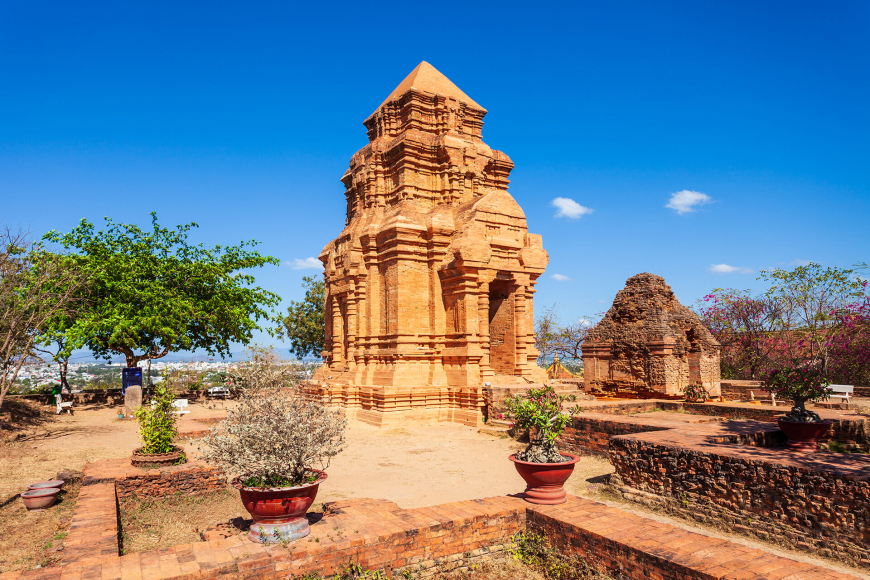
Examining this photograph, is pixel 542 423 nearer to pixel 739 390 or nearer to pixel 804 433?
pixel 804 433

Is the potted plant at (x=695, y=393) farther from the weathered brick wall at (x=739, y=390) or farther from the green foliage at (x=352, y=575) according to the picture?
the green foliage at (x=352, y=575)

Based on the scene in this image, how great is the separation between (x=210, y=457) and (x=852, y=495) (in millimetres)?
5931

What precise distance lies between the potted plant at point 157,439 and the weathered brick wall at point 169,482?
33.4 inches

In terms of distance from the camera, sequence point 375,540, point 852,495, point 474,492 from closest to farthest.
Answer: point 375,540
point 852,495
point 474,492

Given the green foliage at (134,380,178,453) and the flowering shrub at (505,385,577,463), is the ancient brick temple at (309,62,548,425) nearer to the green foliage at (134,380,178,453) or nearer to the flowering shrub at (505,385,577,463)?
the green foliage at (134,380,178,453)

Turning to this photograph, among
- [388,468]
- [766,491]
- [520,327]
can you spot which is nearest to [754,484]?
[766,491]

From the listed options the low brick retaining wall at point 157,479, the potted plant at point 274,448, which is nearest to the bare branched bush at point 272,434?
the potted plant at point 274,448

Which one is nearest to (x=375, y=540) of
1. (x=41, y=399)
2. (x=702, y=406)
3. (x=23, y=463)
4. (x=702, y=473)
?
(x=702, y=473)

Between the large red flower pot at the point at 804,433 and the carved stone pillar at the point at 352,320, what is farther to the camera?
the carved stone pillar at the point at 352,320

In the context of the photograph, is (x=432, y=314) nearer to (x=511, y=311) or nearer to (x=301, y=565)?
(x=511, y=311)

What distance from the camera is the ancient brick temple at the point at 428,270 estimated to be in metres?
15.4

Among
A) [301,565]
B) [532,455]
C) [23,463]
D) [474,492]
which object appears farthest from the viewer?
[23,463]

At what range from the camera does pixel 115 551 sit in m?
4.70

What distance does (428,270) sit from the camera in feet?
54.0
